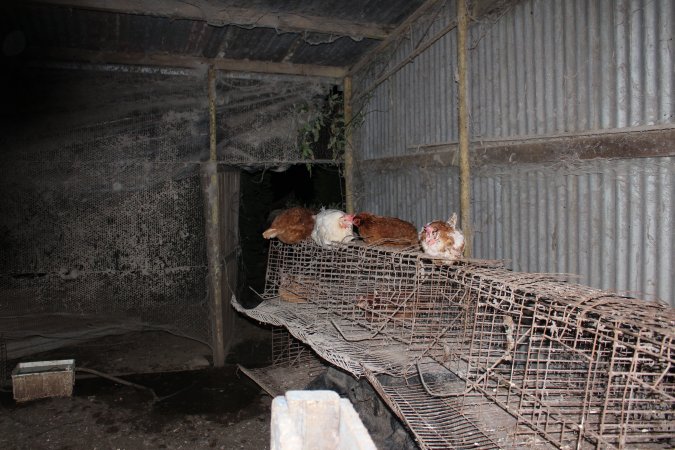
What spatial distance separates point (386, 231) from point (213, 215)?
7.49 ft

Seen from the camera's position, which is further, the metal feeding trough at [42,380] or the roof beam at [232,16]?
the metal feeding trough at [42,380]

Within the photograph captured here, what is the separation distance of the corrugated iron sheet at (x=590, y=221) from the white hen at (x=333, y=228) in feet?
3.71

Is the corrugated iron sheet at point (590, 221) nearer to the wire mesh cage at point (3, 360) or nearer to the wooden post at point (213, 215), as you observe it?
the wooden post at point (213, 215)

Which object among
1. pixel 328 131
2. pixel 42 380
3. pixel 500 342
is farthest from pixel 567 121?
pixel 42 380

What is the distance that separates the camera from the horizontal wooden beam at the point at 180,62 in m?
4.70

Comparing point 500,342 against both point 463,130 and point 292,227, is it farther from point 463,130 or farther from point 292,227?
point 292,227

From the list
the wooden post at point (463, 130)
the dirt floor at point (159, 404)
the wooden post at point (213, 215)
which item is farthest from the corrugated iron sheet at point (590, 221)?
the wooden post at point (213, 215)

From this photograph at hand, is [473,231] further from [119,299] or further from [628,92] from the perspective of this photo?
[119,299]

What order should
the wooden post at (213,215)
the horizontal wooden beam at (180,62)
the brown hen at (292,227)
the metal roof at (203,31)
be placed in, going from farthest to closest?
the wooden post at (213,215), the horizontal wooden beam at (180,62), the brown hen at (292,227), the metal roof at (203,31)

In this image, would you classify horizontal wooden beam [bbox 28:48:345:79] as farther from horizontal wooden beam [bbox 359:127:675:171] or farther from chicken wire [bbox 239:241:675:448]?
chicken wire [bbox 239:241:675:448]

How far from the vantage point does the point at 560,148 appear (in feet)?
8.97

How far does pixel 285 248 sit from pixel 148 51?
8.18 ft

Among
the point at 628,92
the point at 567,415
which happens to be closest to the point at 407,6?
the point at 628,92

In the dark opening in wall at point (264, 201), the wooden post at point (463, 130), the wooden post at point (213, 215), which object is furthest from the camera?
the dark opening in wall at point (264, 201)
